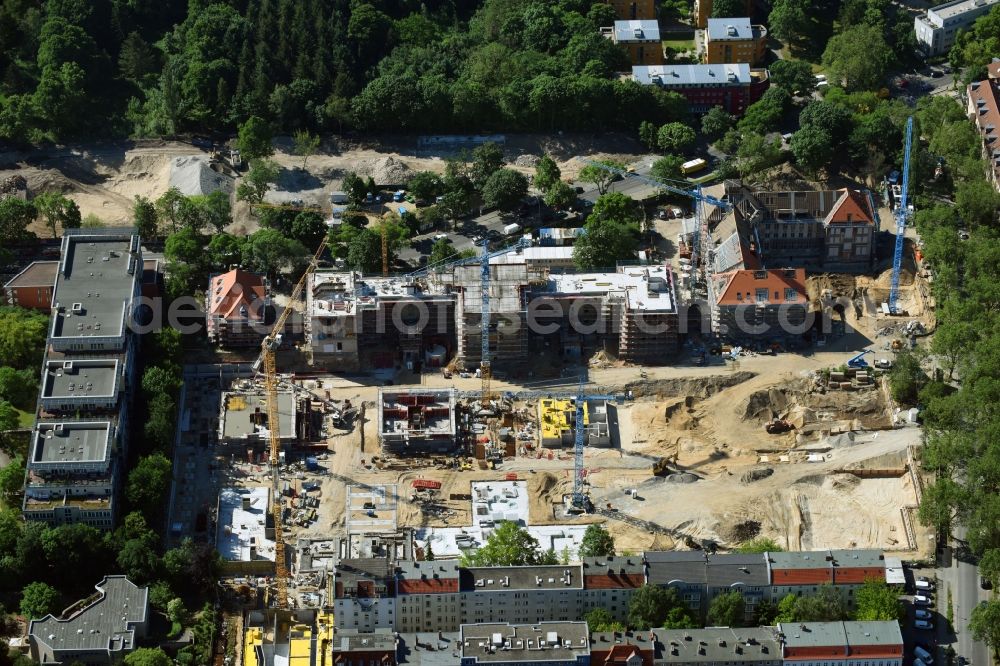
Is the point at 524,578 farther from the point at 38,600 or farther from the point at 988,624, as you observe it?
the point at 38,600

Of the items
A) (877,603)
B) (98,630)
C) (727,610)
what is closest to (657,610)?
(727,610)

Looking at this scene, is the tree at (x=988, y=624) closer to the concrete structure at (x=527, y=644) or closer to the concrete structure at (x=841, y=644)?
the concrete structure at (x=841, y=644)

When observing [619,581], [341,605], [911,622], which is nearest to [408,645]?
[341,605]

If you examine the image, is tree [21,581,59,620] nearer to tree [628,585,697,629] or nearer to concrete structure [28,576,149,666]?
concrete structure [28,576,149,666]

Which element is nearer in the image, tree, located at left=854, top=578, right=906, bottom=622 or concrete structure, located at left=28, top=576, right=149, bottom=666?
concrete structure, located at left=28, top=576, right=149, bottom=666

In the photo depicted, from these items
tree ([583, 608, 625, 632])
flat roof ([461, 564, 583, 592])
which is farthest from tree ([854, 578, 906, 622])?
flat roof ([461, 564, 583, 592])

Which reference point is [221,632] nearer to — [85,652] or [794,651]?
[85,652]
